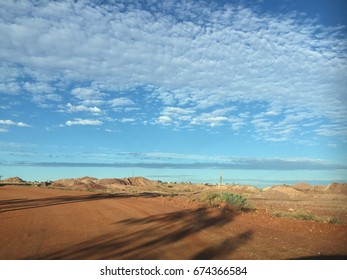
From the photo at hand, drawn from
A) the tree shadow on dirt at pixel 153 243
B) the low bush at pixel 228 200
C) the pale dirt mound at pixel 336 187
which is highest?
the pale dirt mound at pixel 336 187

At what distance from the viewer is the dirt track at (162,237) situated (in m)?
9.00

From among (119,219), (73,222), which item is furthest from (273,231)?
(73,222)

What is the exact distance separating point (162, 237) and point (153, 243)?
3.56ft

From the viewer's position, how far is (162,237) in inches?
444

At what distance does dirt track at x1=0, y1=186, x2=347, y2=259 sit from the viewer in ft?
29.5

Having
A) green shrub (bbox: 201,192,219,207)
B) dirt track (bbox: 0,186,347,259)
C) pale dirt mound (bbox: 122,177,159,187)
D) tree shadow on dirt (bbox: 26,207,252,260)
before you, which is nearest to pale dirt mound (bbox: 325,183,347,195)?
pale dirt mound (bbox: 122,177,159,187)

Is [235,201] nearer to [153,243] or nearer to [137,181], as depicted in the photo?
[153,243]

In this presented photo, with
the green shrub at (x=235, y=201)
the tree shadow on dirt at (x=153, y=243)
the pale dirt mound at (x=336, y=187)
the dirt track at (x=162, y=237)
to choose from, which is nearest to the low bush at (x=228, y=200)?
the green shrub at (x=235, y=201)

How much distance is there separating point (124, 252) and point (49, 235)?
3.64m

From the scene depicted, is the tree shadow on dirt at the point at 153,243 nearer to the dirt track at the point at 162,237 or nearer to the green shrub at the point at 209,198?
the dirt track at the point at 162,237

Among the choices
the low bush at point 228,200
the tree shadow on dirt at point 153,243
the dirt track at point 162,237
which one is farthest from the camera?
the low bush at point 228,200

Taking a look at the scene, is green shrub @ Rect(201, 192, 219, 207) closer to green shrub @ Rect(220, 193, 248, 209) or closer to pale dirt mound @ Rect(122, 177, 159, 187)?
green shrub @ Rect(220, 193, 248, 209)

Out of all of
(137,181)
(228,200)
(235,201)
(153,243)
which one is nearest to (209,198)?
(228,200)
